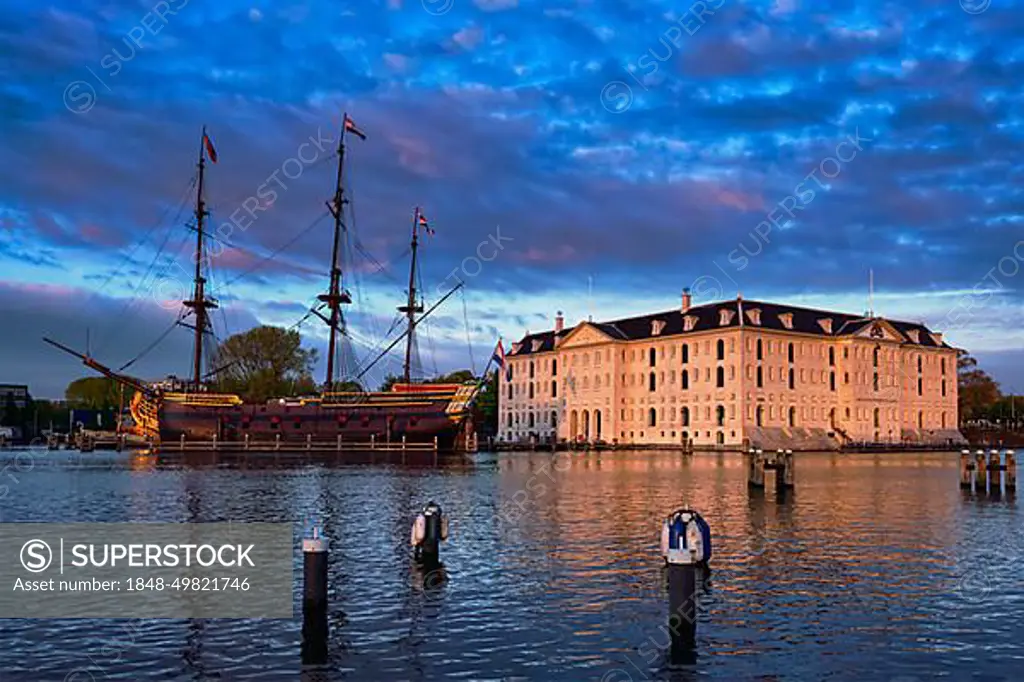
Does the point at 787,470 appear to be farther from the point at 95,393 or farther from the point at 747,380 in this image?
the point at 95,393

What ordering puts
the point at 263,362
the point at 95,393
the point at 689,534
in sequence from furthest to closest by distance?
the point at 95,393 < the point at 263,362 < the point at 689,534

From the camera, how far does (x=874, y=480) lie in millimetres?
54875

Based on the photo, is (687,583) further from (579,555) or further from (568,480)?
(568,480)

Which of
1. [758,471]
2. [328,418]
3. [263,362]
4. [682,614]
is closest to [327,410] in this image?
[328,418]

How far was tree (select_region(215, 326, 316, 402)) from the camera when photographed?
12612 cm

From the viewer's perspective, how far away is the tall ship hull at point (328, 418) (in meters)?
98.0

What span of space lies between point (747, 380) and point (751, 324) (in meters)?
7.36

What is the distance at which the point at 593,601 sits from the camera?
58.3 feet

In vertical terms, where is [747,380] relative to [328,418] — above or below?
above

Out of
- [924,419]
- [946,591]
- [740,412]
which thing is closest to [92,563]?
[946,591]

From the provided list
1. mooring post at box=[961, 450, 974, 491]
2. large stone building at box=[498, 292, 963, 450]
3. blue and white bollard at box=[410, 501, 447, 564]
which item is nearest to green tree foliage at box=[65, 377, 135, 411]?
large stone building at box=[498, 292, 963, 450]

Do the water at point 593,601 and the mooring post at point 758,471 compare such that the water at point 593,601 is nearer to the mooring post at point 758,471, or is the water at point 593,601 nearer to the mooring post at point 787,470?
the mooring post at point 787,470

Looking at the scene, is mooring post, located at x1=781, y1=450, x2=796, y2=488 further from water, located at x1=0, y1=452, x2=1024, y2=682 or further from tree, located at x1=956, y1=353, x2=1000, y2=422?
tree, located at x1=956, y1=353, x2=1000, y2=422

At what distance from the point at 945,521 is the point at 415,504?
62.3 feet
